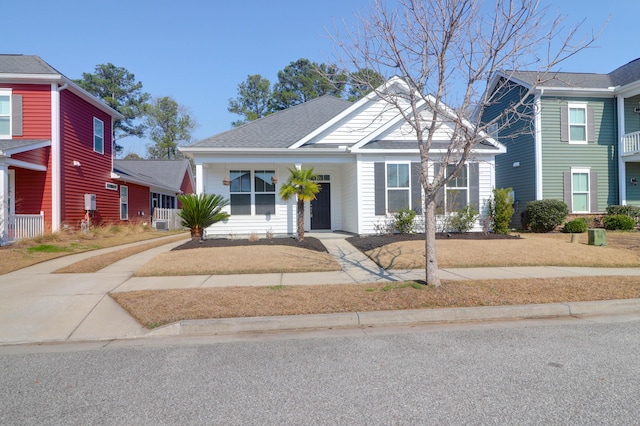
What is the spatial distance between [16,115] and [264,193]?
977 cm

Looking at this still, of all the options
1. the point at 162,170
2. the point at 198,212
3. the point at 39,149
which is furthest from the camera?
the point at 162,170

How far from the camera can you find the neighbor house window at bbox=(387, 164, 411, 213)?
1461 cm

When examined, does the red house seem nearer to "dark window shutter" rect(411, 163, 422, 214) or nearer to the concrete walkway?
the concrete walkway

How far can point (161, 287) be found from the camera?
7738mm

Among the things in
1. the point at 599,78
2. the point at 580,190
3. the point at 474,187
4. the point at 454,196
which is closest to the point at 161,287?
the point at 454,196

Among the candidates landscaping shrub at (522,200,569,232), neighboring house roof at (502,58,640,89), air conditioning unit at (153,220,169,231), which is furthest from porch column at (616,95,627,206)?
air conditioning unit at (153,220,169,231)

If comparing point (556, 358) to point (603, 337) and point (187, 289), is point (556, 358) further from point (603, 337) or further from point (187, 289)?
point (187, 289)

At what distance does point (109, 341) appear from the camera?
539 centimetres

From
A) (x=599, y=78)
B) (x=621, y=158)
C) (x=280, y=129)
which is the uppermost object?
(x=599, y=78)

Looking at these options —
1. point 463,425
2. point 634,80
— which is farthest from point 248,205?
point 634,80

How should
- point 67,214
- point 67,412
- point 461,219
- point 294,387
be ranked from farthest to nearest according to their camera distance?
point 67,214 < point 461,219 < point 294,387 < point 67,412

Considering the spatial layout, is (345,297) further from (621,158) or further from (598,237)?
(621,158)

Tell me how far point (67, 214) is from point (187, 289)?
12170 millimetres

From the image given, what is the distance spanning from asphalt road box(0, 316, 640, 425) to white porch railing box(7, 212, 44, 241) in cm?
1084
